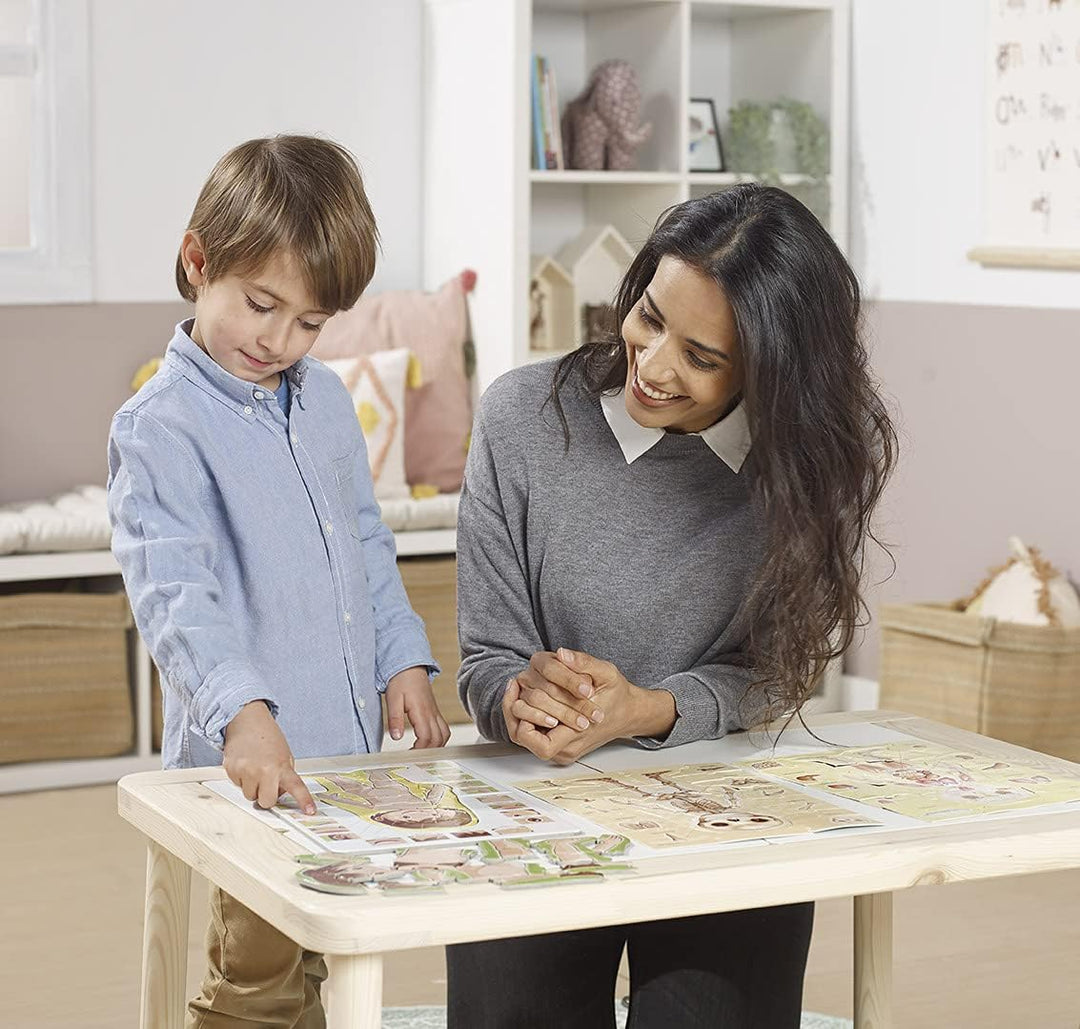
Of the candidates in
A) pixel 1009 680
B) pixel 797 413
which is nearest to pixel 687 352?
pixel 797 413

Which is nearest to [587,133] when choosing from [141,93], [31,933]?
[141,93]

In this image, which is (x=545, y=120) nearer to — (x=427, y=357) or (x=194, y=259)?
(x=427, y=357)

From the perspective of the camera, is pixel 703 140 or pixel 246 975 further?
pixel 703 140

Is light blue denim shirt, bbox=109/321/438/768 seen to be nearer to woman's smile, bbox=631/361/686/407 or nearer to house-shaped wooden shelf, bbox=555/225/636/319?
woman's smile, bbox=631/361/686/407

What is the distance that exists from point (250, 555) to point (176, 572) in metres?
0.13

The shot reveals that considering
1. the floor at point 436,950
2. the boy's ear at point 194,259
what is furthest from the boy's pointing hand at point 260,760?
the floor at point 436,950

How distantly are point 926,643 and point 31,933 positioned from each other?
1973mm

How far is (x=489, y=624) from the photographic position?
1.94m

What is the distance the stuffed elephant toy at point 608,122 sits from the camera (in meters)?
4.41

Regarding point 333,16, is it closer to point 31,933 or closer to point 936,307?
point 936,307

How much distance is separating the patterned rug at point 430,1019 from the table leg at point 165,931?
93 cm

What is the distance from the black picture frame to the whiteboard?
2.35 ft

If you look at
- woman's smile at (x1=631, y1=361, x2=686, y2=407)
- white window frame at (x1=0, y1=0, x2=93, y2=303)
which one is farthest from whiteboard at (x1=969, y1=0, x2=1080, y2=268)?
woman's smile at (x1=631, y1=361, x2=686, y2=407)

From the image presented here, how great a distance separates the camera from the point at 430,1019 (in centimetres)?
263
